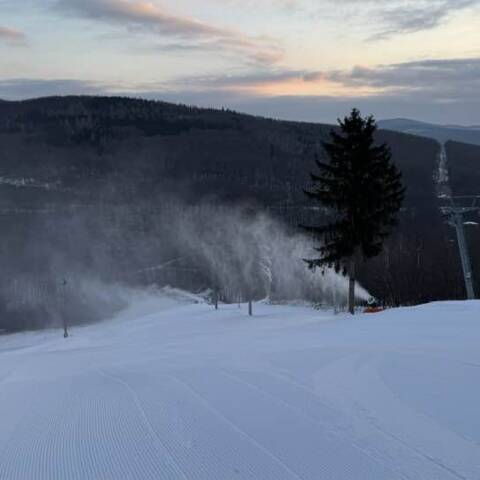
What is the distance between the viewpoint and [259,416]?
7750 mm

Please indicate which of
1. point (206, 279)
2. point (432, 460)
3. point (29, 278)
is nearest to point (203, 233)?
point (206, 279)

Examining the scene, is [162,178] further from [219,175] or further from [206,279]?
[206,279]

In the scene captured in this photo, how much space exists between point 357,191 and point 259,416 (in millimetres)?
26423

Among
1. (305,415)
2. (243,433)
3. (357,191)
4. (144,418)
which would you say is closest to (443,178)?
(357,191)

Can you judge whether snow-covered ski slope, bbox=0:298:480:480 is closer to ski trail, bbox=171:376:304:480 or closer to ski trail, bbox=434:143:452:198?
ski trail, bbox=171:376:304:480

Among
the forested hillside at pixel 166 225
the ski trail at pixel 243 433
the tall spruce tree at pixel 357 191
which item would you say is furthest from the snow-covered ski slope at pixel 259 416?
the forested hillside at pixel 166 225

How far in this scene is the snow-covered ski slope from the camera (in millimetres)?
6117

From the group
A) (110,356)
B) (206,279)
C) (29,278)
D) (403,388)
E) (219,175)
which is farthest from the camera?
(219,175)

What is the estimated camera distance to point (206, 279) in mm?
121125

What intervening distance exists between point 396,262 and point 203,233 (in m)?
62.7

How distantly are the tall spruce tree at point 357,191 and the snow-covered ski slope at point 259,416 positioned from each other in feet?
68.4

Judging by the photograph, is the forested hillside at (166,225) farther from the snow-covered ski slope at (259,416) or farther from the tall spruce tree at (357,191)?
the snow-covered ski slope at (259,416)

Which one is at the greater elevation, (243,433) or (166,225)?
(243,433)

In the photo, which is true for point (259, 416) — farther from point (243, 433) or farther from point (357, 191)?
point (357, 191)
